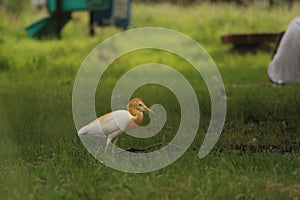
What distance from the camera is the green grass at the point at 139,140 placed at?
4957 millimetres

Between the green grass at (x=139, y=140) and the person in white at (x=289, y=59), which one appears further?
the person in white at (x=289, y=59)

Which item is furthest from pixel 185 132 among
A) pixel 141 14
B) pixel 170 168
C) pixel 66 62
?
pixel 141 14

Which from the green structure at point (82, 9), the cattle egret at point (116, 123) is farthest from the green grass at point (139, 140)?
the green structure at point (82, 9)

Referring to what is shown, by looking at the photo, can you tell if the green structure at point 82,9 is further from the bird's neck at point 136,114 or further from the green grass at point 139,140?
the bird's neck at point 136,114

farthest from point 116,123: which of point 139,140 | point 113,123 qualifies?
point 139,140

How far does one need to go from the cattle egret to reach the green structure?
40.6ft

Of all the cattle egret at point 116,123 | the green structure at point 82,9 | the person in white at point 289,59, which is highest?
the cattle egret at point 116,123

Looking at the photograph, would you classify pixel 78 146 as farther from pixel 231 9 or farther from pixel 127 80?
pixel 231 9

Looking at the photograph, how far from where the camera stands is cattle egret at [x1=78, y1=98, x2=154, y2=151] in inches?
231

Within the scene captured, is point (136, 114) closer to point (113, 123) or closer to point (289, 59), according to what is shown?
point (113, 123)

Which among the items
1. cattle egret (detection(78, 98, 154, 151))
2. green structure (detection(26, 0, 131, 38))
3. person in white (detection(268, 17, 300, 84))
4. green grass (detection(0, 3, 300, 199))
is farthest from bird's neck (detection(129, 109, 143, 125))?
green structure (detection(26, 0, 131, 38))

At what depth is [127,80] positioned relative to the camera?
12.2m

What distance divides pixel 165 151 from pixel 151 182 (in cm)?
124

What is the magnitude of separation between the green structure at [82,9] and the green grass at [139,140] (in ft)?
4.22
